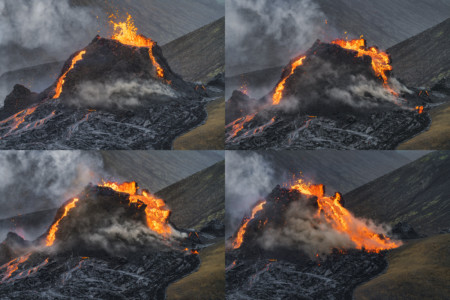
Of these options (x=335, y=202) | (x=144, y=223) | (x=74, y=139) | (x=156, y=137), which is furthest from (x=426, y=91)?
(x=74, y=139)

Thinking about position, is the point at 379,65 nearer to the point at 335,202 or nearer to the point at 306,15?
the point at 335,202

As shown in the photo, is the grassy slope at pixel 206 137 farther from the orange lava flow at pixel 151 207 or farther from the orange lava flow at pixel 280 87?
the orange lava flow at pixel 280 87

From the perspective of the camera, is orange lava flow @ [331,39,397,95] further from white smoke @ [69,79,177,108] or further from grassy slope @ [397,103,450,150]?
white smoke @ [69,79,177,108]

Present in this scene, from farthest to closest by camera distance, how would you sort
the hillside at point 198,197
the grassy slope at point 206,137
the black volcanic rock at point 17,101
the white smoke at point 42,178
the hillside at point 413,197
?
the white smoke at point 42,178, the hillside at point 198,197, the hillside at point 413,197, the black volcanic rock at point 17,101, the grassy slope at point 206,137

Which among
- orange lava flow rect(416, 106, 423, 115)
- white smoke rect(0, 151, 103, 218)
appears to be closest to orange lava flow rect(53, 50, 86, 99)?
white smoke rect(0, 151, 103, 218)

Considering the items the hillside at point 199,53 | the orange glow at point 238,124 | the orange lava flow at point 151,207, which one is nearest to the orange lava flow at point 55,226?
the orange lava flow at point 151,207

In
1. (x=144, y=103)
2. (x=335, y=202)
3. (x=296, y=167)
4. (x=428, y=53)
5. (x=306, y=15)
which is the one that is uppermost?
(x=306, y=15)
